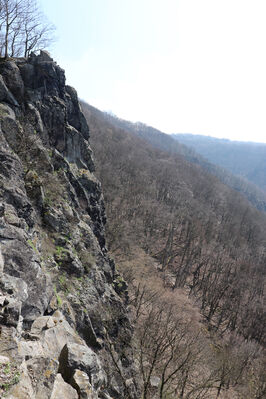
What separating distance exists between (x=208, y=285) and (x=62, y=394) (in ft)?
163

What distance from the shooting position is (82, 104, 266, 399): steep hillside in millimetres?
18828

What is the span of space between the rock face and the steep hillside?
3.47 m

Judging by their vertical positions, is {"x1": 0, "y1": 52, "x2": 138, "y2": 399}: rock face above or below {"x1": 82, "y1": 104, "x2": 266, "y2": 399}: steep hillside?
above

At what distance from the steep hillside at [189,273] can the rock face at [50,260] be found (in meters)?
3.47

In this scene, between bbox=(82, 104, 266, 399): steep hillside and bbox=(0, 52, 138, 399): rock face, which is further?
bbox=(82, 104, 266, 399): steep hillside

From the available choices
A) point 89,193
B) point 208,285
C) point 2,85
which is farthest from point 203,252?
point 2,85

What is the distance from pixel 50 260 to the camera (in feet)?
39.8

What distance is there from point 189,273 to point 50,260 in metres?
47.5

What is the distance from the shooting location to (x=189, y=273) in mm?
53531

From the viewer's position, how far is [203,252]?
63875 mm

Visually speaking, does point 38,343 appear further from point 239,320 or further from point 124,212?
point 124,212

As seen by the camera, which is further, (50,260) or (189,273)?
(189,273)

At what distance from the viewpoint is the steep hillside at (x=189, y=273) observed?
1883cm

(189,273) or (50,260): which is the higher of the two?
(50,260)
